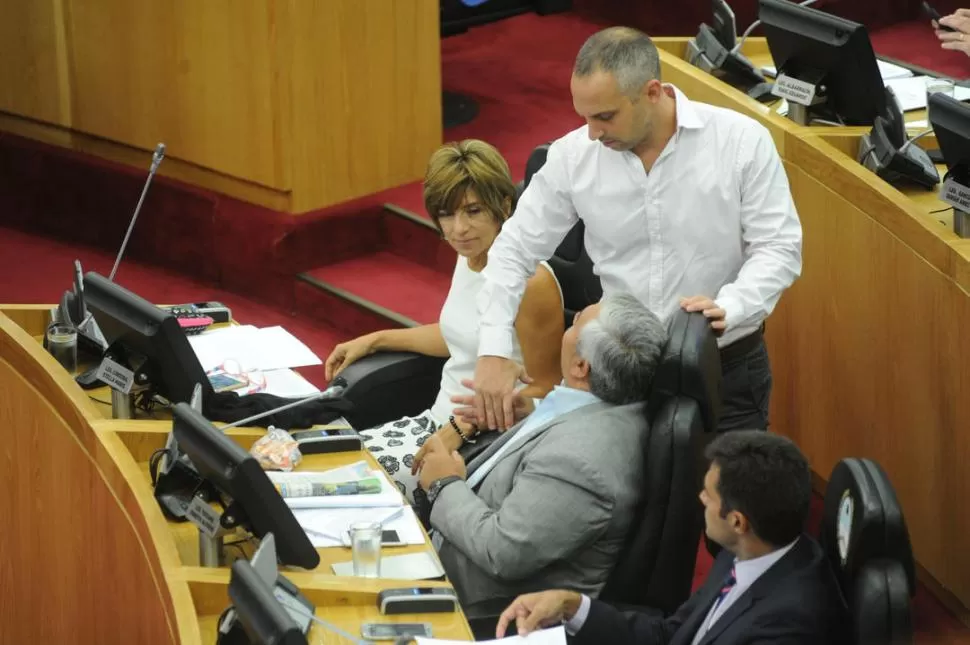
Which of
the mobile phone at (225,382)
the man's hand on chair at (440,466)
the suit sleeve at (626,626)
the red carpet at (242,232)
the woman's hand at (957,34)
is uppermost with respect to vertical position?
the woman's hand at (957,34)

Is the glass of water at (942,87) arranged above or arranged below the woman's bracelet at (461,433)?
above

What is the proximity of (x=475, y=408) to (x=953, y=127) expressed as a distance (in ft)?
3.76

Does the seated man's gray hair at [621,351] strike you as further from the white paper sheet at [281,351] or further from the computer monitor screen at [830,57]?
the computer monitor screen at [830,57]

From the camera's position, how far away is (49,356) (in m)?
3.13

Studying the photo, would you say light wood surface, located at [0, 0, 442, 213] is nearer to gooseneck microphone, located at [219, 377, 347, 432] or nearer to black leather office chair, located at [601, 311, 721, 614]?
gooseneck microphone, located at [219, 377, 347, 432]

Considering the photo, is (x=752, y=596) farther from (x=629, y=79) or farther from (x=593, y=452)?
(x=629, y=79)

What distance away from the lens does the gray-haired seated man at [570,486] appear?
8.11 ft

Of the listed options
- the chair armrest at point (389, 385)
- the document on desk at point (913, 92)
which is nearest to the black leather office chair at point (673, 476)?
the chair armrest at point (389, 385)

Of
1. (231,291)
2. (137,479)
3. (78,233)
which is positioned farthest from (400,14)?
(137,479)

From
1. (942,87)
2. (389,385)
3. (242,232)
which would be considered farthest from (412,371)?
(942,87)

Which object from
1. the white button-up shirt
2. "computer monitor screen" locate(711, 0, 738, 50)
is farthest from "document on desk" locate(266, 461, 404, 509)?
"computer monitor screen" locate(711, 0, 738, 50)

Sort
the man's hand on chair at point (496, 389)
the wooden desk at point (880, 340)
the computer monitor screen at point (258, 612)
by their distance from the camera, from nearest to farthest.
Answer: the computer monitor screen at point (258, 612) → the man's hand on chair at point (496, 389) → the wooden desk at point (880, 340)

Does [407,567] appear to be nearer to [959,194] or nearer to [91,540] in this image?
[91,540]

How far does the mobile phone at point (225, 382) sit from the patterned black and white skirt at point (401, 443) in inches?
11.5
